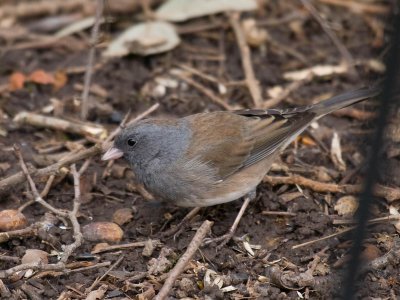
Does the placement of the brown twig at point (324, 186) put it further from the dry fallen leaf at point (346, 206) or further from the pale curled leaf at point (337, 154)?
the pale curled leaf at point (337, 154)

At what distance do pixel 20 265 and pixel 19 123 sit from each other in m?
1.56

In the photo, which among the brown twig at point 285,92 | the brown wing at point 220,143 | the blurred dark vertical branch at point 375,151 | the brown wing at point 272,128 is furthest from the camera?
the brown twig at point 285,92

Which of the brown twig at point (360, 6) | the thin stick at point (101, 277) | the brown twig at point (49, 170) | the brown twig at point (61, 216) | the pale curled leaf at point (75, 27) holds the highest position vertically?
the pale curled leaf at point (75, 27)

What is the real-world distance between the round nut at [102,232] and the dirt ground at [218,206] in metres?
0.04

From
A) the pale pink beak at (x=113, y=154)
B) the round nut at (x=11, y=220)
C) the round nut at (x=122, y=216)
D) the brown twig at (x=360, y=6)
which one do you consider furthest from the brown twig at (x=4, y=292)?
the brown twig at (x=360, y=6)

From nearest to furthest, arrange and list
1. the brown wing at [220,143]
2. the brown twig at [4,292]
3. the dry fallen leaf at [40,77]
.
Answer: the brown twig at [4,292] < the brown wing at [220,143] < the dry fallen leaf at [40,77]

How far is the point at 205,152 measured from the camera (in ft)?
12.7

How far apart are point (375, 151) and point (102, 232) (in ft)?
6.40

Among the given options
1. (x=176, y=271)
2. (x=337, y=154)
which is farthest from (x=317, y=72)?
(x=176, y=271)

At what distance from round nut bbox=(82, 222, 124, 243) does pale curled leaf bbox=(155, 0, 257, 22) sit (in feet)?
7.52

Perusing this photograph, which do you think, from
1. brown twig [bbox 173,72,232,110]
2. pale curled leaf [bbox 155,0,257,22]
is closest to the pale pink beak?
brown twig [bbox 173,72,232,110]

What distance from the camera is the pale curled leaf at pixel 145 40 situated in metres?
5.23

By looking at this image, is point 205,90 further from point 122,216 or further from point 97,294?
point 97,294

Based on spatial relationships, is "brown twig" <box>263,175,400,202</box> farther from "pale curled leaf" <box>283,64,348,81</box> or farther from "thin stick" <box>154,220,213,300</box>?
"pale curled leaf" <box>283,64,348,81</box>
